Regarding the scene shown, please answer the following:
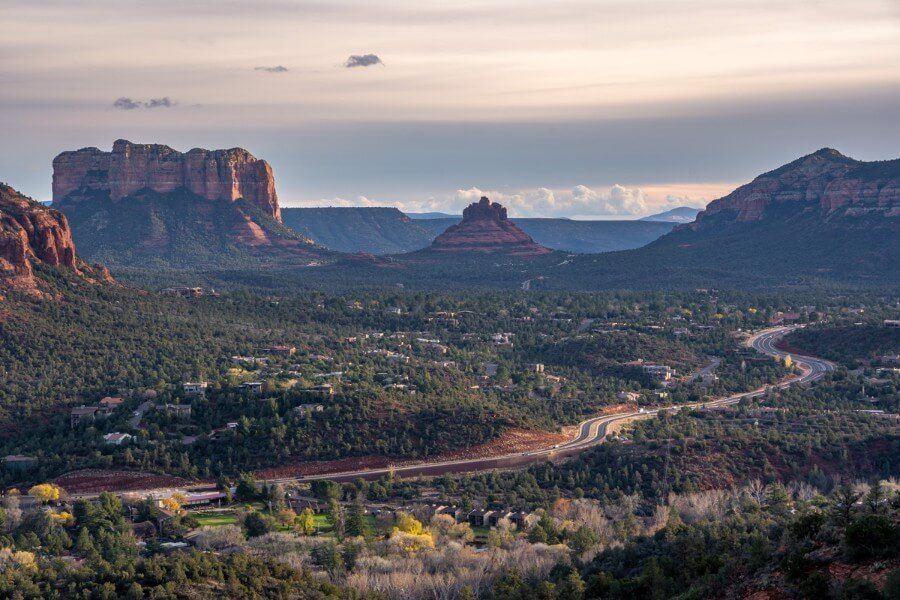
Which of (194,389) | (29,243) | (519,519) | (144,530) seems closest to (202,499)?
(144,530)

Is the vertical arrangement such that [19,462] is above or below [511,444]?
above

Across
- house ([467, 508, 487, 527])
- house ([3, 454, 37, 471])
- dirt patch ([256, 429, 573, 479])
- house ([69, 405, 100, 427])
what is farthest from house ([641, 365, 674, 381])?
house ([3, 454, 37, 471])

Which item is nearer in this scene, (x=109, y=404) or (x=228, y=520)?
(x=228, y=520)

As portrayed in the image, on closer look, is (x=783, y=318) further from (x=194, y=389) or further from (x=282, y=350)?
(x=194, y=389)

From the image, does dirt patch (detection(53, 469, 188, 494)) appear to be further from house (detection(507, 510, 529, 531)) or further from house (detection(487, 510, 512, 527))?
house (detection(507, 510, 529, 531))

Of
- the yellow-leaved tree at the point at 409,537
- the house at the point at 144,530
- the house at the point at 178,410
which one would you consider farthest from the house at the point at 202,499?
the house at the point at 178,410

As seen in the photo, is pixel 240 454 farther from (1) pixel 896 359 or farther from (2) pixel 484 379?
(1) pixel 896 359

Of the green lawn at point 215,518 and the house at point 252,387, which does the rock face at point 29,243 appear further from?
the green lawn at point 215,518
